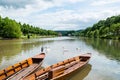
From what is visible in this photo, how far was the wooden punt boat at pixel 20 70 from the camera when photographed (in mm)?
16205

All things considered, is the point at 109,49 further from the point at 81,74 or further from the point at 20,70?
the point at 20,70

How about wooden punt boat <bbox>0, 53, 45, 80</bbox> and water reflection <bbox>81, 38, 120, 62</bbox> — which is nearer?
wooden punt boat <bbox>0, 53, 45, 80</bbox>

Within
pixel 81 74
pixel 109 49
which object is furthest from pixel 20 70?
pixel 109 49

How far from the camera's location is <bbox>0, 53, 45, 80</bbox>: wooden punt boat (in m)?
16.2

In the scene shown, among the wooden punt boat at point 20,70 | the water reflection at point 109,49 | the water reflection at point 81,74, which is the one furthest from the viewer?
the water reflection at point 109,49

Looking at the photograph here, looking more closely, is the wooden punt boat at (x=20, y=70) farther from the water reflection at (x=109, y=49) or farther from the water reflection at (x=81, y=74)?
the water reflection at (x=109, y=49)

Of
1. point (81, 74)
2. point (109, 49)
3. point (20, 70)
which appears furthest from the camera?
point (109, 49)

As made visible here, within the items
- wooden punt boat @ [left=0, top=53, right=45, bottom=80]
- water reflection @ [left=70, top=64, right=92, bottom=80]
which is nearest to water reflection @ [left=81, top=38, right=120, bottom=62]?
water reflection @ [left=70, top=64, right=92, bottom=80]

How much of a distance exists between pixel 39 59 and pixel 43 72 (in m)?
6.03

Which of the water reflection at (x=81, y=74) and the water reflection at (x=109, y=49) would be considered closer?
the water reflection at (x=81, y=74)

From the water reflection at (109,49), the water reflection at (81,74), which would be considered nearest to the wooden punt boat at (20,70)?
the water reflection at (81,74)

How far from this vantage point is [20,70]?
18.7m

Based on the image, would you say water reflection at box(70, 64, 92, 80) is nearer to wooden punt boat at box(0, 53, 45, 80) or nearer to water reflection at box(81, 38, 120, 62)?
wooden punt boat at box(0, 53, 45, 80)

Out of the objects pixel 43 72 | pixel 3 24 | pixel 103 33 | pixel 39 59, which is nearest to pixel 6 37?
pixel 3 24
